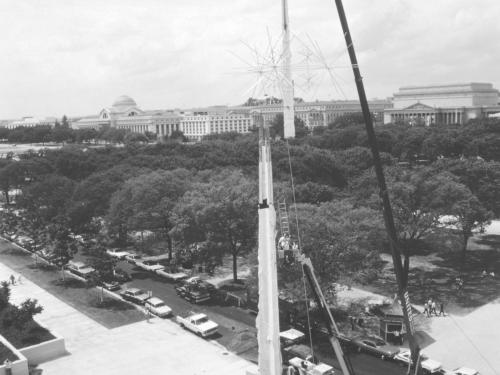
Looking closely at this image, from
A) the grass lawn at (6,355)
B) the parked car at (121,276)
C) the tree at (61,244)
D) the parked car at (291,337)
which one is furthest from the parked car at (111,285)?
the parked car at (291,337)

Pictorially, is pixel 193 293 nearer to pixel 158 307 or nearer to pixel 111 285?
pixel 158 307

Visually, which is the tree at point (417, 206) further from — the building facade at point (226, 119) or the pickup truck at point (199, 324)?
the building facade at point (226, 119)

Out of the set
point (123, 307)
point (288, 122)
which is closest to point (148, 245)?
point (123, 307)

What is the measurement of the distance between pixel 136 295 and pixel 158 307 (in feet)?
8.70

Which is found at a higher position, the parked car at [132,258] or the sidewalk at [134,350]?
the parked car at [132,258]

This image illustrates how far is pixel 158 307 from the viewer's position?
29.3 metres

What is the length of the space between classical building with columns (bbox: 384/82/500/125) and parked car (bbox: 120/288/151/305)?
11976cm

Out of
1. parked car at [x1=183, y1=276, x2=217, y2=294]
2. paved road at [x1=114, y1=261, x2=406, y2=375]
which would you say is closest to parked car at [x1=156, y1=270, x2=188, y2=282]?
paved road at [x1=114, y1=261, x2=406, y2=375]

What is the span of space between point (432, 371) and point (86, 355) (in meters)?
14.9

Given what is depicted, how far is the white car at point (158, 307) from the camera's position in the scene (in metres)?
28.8

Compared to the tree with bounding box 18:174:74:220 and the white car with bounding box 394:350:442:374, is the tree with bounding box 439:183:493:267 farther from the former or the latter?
the tree with bounding box 18:174:74:220

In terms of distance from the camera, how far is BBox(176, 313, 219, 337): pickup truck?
85.1ft

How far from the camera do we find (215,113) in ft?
610

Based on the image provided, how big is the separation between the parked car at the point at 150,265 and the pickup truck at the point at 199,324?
10.7 m
